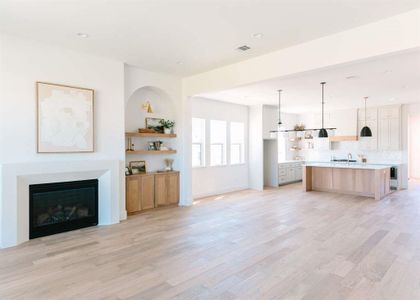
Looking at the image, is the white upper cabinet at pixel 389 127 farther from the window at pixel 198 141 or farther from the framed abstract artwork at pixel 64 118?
the framed abstract artwork at pixel 64 118

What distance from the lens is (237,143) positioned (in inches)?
353

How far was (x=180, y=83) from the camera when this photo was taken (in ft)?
21.3

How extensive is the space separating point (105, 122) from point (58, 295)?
3.14 meters

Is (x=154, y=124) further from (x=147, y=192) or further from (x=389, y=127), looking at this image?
(x=389, y=127)

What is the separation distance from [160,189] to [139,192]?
0.54m

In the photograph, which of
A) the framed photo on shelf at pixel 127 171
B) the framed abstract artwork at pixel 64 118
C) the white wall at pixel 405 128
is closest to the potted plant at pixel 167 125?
the framed photo on shelf at pixel 127 171

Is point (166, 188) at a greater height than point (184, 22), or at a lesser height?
lesser

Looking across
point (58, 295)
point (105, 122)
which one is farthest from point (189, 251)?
point (105, 122)

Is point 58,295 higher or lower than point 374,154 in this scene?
lower

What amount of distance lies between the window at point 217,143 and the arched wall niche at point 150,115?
177 cm

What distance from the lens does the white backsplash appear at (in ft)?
30.9

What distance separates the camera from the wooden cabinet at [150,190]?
5.61 m

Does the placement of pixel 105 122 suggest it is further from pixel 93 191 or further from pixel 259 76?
pixel 259 76

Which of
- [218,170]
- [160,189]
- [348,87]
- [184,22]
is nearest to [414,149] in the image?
[348,87]
